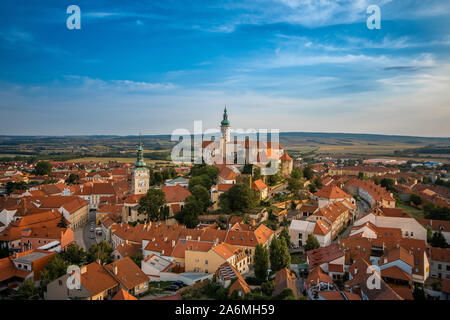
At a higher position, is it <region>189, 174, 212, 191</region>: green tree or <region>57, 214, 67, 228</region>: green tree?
<region>189, 174, 212, 191</region>: green tree

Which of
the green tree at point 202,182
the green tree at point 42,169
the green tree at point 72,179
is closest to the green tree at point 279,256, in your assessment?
the green tree at point 202,182

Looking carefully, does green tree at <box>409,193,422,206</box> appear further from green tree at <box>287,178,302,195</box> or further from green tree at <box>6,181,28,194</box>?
green tree at <box>6,181,28,194</box>

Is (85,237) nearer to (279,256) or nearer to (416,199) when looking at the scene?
(279,256)

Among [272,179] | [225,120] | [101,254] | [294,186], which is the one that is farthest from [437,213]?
[101,254]

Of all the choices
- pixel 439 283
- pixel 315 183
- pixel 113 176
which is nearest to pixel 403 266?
pixel 439 283

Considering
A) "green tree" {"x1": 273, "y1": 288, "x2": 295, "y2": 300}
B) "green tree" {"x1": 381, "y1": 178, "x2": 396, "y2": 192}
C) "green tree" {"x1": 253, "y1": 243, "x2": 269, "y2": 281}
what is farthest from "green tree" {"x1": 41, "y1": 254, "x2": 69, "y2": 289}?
"green tree" {"x1": 381, "y1": 178, "x2": 396, "y2": 192}

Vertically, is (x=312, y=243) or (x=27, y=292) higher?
(x=312, y=243)
